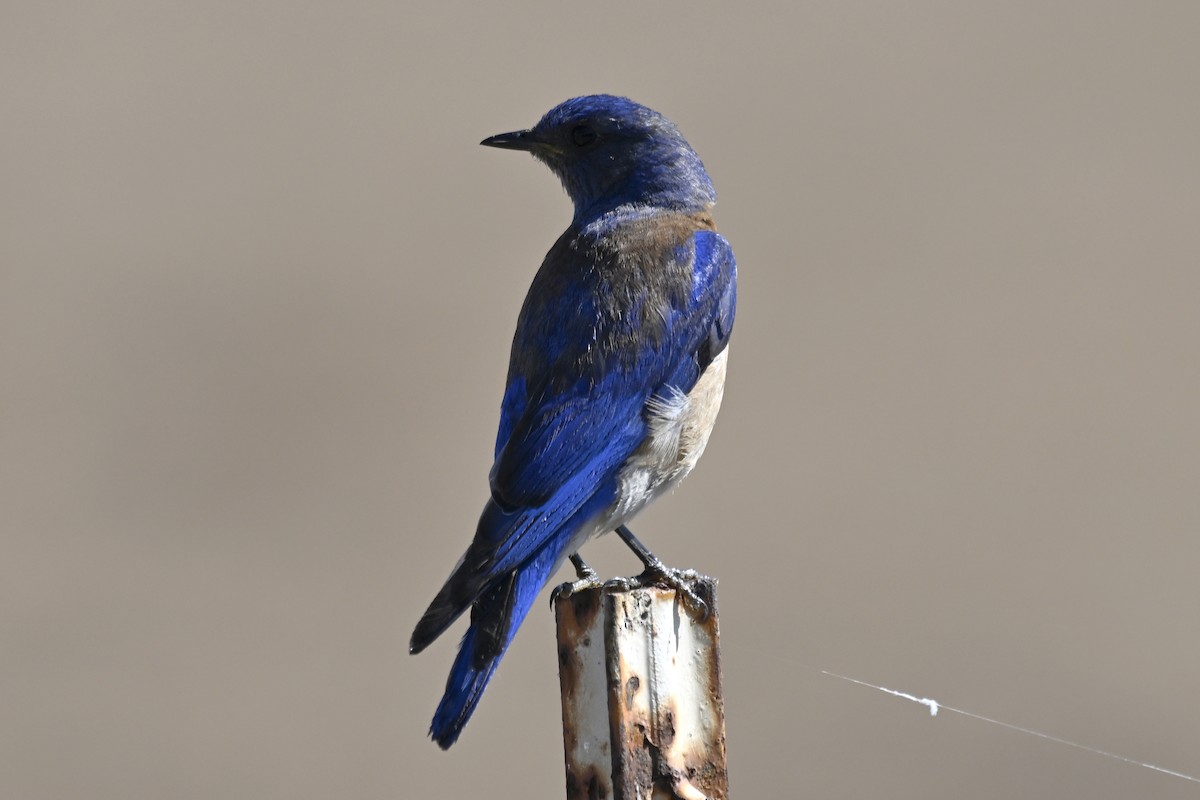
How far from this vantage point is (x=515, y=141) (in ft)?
14.8

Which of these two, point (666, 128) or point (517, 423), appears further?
point (666, 128)

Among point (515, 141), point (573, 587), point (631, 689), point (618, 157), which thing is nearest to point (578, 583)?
point (573, 587)

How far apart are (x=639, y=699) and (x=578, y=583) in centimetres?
65

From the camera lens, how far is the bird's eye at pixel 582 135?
4398 mm

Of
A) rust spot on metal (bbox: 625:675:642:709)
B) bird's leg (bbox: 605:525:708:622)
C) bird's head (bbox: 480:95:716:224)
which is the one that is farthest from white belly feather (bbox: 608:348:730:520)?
rust spot on metal (bbox: 625:675:642:709)

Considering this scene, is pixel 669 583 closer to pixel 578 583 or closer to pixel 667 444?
pixel 578 583

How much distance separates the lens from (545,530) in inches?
132

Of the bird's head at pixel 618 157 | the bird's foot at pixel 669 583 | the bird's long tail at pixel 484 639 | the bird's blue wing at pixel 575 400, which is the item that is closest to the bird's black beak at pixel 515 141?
the bird's head at pixel 618 157

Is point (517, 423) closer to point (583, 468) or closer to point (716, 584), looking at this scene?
point (583, 468)

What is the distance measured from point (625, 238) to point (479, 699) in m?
1.38

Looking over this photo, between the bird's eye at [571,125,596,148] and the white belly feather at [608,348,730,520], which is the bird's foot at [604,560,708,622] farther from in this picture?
the bird's eye at [571,125,596,148]

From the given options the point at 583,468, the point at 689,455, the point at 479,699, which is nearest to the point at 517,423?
the point at 583,468

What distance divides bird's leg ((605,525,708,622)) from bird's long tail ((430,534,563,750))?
18 centimetres

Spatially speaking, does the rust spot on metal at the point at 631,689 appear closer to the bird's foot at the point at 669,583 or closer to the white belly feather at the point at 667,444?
the bird's foot at the point at 669,583
